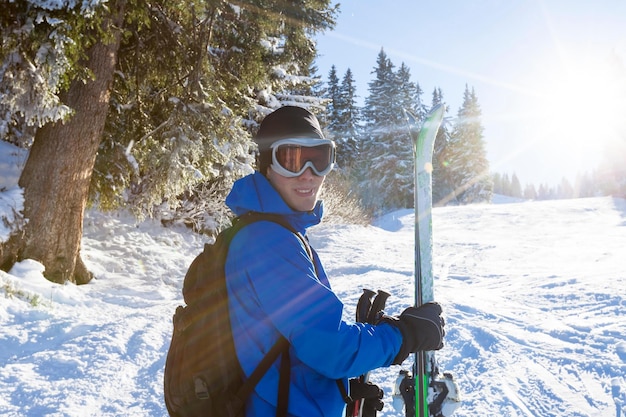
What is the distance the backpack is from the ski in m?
1.22

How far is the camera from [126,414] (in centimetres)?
362

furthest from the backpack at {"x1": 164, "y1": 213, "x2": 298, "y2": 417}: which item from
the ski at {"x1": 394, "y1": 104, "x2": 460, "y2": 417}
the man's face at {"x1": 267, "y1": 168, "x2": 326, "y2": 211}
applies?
the ski at {"x1": 394, "y1": 104, "x2": 460, "y2": 417}

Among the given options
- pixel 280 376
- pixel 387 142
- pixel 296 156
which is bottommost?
pixel 280 376

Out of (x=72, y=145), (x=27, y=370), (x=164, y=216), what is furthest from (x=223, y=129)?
(x=27, y=370)

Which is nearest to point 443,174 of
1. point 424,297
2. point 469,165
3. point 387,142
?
point 469,165

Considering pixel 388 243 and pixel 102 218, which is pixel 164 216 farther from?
pixel 388 243

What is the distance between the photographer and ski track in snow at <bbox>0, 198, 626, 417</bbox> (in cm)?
365

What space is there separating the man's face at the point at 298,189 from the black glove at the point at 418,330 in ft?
2.06

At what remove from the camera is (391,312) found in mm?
5547

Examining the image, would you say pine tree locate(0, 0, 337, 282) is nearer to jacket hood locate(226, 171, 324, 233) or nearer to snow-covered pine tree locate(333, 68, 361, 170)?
jacket hood locate(226, 171, 324, 233)

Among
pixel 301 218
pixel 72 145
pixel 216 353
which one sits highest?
pixel 72 145

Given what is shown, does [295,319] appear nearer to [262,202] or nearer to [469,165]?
[262,202]

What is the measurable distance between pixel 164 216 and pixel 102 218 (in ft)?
5.47

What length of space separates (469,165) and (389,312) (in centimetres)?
4013
